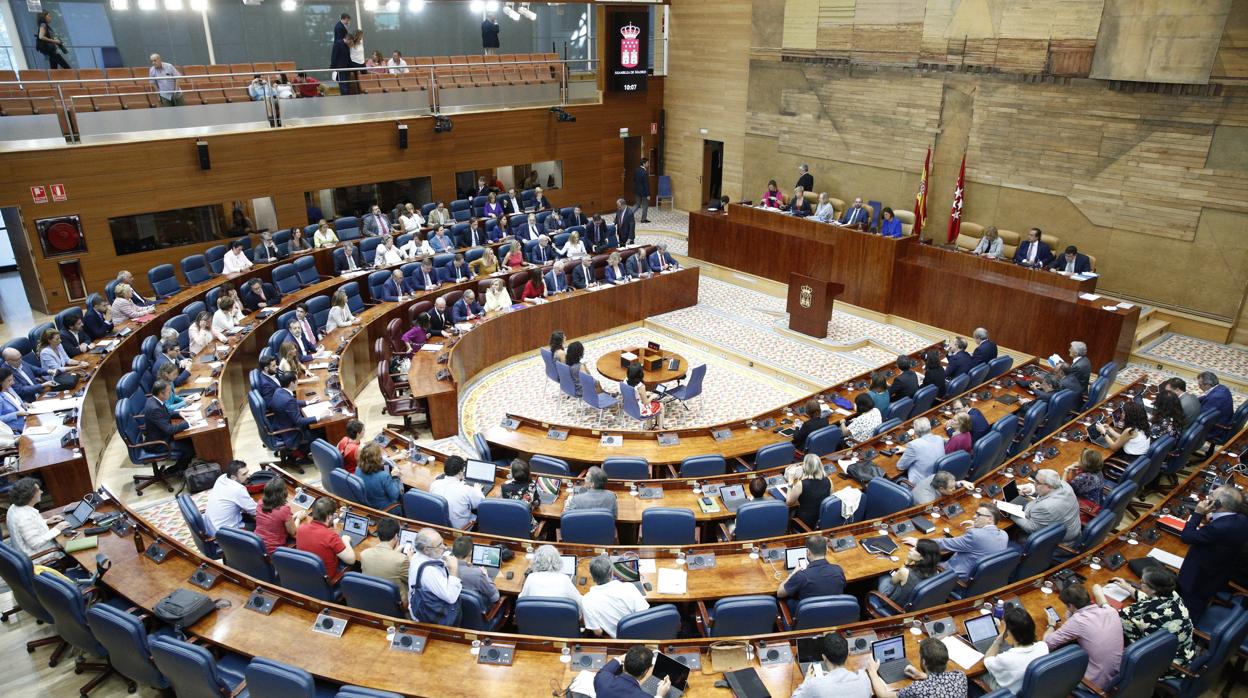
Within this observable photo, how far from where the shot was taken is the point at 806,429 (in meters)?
8.98

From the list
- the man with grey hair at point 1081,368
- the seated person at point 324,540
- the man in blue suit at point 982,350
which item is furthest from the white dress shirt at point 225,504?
the man with grey hair at point 1081,368

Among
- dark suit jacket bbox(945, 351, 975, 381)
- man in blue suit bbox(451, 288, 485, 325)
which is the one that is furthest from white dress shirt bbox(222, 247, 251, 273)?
dark suit jacket bbox(945, 351, 975, 381)

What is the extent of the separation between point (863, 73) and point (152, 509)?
638 inches

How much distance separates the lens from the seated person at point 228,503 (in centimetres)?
700

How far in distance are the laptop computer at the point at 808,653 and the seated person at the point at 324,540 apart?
364cm

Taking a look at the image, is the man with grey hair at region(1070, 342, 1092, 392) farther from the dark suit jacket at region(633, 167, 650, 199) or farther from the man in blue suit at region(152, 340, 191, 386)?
the dark suit jacket at region(633, 167, 650, 199)

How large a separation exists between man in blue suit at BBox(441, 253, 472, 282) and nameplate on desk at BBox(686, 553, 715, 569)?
894cm

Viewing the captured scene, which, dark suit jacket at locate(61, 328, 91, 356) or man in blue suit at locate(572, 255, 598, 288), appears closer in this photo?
dark suit jacket at locate(61, 328, 91, 356)

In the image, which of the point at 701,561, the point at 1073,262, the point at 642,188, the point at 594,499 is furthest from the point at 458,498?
the point at 642,188

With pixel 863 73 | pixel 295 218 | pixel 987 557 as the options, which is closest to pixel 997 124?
pixel 863 73

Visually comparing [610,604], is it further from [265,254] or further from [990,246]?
[990,246]

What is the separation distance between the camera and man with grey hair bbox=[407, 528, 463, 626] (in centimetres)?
577

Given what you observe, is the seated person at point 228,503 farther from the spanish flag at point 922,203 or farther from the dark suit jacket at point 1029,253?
the spanish flag at point 922,203

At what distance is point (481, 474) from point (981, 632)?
464 centimetres
